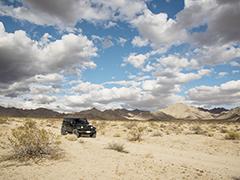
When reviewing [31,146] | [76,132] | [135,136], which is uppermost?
[76,132]

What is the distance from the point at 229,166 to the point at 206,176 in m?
3.74

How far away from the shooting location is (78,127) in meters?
28.6

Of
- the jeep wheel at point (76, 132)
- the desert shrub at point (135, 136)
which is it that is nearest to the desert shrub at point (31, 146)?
the desert shrub at point (135, 136)

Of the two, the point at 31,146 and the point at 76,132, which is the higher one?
the point at 76,132

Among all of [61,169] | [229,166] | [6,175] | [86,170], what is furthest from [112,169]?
[229,166]

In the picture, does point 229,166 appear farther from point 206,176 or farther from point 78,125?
point 78,125

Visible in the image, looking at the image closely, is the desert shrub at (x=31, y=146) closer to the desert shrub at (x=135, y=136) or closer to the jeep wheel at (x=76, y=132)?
the desert shrub at (x=135, y=136)

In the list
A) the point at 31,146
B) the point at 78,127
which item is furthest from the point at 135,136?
the point at 31,146

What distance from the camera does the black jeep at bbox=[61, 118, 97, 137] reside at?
2830cm

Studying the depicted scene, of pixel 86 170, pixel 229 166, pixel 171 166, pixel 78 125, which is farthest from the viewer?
pixel 78 125

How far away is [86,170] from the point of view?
11672 millimetres

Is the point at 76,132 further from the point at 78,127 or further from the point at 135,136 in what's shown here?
the point at 135,136

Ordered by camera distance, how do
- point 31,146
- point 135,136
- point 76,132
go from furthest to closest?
point 76,132, point 135,136, point 31,146

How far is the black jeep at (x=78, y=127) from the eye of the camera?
28.3 meters
